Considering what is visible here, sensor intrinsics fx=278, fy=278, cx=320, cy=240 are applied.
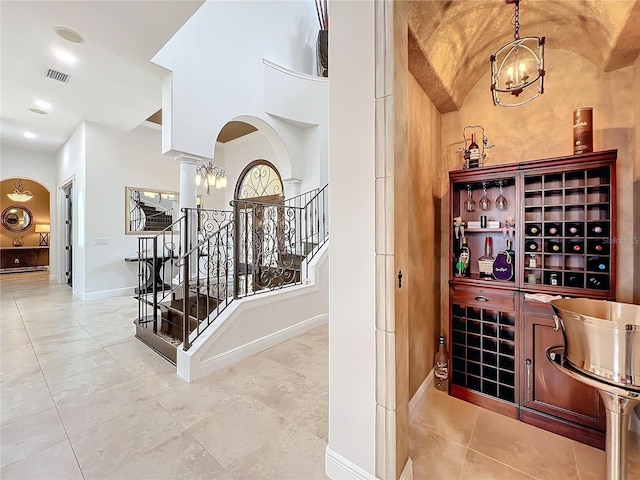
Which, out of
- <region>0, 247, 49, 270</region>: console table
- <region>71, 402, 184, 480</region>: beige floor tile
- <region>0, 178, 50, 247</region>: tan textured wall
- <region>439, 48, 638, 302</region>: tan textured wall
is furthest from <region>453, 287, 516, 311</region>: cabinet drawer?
<region>0, 247, 49, 270</region>: console table

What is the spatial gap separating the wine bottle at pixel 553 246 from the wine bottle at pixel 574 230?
90 mm

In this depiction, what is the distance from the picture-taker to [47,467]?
162cm

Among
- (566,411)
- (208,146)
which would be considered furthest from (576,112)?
Result: (208,146)

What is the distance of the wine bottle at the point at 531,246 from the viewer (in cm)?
218

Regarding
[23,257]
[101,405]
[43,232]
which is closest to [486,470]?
[101,405]

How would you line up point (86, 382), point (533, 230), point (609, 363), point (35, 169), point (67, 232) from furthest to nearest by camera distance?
point (35, 169) < point (67, 232) < point (86, 382) < point (533, 230) < point (609, 363)

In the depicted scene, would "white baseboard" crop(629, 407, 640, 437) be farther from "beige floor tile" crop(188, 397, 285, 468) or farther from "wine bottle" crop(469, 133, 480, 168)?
"beige floor tile" crop(188, 397, 285, 468)

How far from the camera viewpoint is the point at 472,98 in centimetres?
261

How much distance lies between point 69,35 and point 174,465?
4.43 m

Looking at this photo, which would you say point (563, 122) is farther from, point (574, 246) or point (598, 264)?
point (598, 264)

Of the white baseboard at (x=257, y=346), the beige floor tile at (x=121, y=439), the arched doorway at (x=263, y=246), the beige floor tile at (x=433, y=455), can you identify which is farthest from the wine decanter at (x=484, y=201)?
the beige floor tile at (x=121, y=439)

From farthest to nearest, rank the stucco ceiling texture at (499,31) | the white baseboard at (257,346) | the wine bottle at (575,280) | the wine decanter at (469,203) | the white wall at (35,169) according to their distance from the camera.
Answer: the white wall at (35,169) < the white baseboard at (257,346) < the wine decanter at (469,203) < the wine bottle at (575,280) < the stucco ceiling texture at (499,31)

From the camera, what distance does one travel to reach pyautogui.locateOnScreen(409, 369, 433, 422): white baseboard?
209cm

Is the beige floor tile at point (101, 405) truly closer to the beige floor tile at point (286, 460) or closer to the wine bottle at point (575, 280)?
the beige floor tile at point (286, 460)
